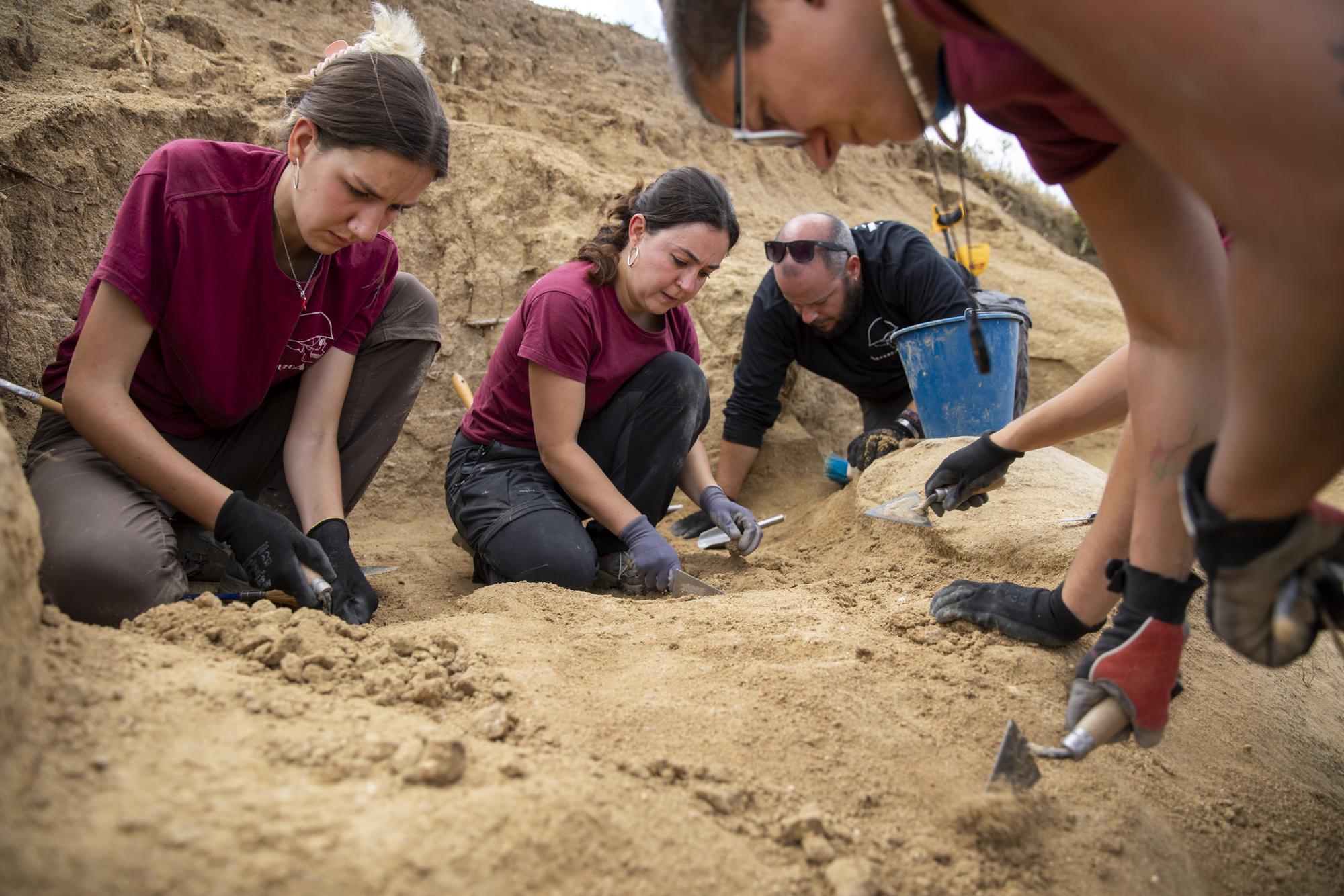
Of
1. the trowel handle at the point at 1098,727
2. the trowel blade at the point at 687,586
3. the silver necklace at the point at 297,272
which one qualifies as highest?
the silver necklace at the point at 297,272

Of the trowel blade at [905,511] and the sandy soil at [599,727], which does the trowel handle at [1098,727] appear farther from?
the trowel blade at [905,511]

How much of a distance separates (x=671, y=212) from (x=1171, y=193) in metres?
1.58

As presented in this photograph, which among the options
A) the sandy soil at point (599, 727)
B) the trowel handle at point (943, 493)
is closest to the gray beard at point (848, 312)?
the sandy soil at point (599, 727)

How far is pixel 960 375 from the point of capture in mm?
3215

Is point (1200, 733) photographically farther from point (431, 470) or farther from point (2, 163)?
point (2, 163)

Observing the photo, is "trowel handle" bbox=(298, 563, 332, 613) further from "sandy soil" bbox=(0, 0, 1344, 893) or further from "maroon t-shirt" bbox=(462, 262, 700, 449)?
"maroon t-shirt" bbox=(462, 262, 700, 449)

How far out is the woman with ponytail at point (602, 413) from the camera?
246 cm

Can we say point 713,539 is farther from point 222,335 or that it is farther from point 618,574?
point 222,335

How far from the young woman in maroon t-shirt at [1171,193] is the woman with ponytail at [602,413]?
4.35 ft

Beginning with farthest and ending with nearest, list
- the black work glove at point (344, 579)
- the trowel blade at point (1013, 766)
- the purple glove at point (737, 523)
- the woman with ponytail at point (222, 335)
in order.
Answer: the purple glove at point (737, 523) < the black work glove at point (344, 579) < the woman with ponytail at point (222, 335) < the trowel blade at point (1013, 766)

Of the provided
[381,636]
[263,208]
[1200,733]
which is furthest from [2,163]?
[1200,733]

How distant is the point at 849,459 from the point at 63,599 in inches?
109

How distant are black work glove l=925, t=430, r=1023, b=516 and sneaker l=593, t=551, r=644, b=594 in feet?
2.96

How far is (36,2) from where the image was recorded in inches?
133
